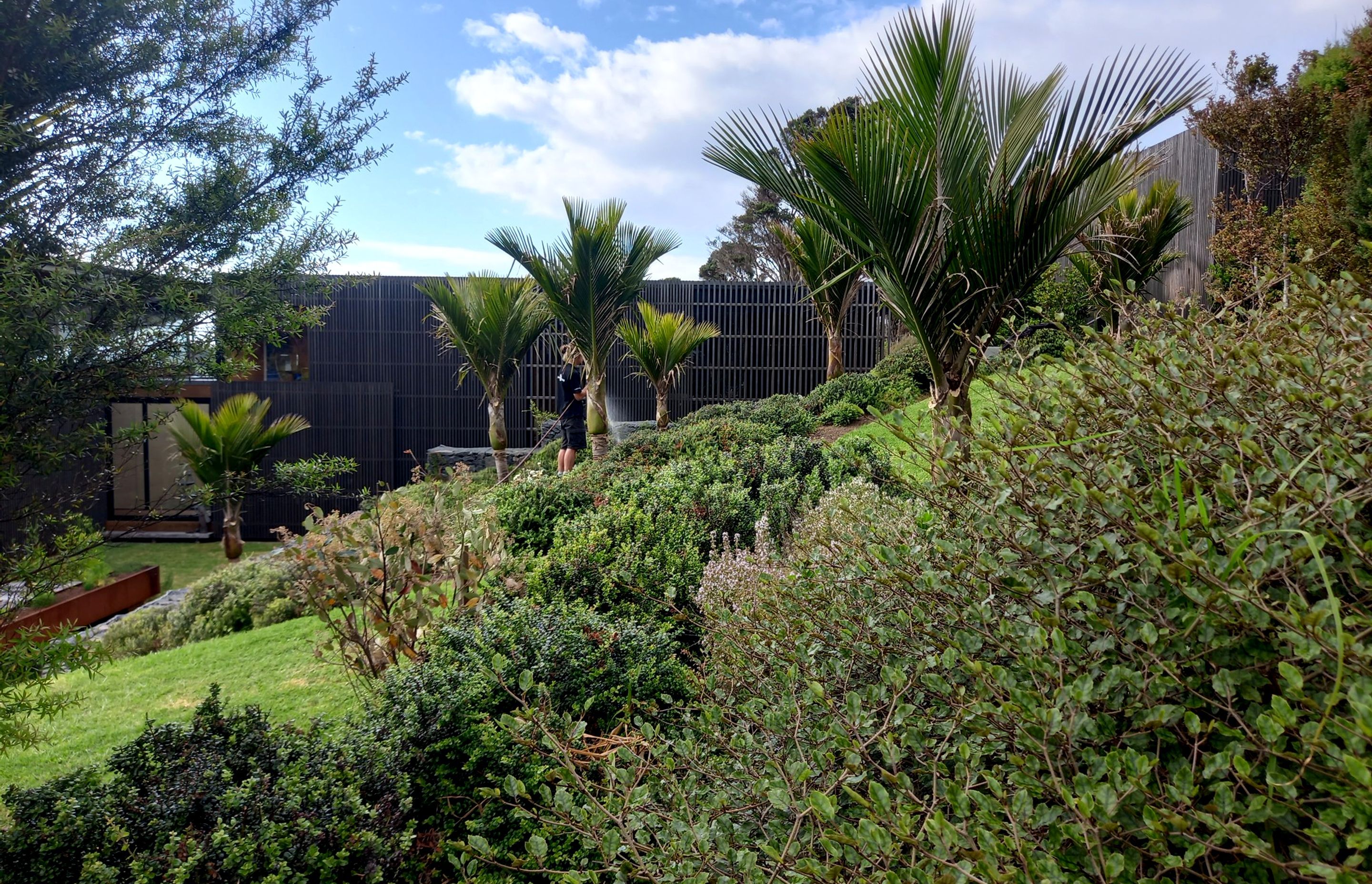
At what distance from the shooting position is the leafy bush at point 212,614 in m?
6.52

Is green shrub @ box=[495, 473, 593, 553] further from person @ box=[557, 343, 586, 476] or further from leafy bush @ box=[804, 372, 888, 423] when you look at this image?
leafy bush @ box=[804, 372, 888, 423]

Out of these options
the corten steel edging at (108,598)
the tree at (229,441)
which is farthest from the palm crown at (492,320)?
the corten steel edging at (108,598)

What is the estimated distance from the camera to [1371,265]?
6586 millimetres

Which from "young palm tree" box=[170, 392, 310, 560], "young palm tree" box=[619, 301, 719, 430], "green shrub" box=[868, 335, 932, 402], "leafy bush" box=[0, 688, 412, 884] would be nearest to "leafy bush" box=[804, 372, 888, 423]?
"green shrub" box=[868, 335, 932, 402]

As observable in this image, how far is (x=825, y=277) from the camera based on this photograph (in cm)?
1046

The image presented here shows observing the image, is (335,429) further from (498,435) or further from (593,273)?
(593,273)

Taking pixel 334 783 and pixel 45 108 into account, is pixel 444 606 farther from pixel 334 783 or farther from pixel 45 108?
pixel 45 108

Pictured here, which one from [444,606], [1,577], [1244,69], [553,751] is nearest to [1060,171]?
[553,751]

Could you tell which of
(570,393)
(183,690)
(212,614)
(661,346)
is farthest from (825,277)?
(183,690)

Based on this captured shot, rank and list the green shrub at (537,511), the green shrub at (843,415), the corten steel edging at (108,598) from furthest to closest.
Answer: the green shrub at (843,415), the corten steel edging at (108,598), the green shrub at (537,511)

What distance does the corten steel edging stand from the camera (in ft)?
22.6

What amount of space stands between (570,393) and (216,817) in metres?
8.15

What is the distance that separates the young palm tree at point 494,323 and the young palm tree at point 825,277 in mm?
3945

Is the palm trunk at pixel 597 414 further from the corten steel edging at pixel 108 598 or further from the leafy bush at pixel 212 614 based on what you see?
the corten steel edging at pixel 108 598
